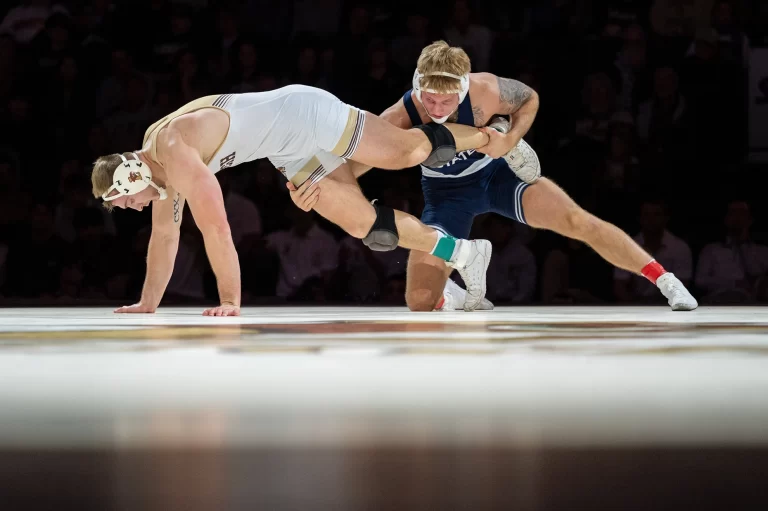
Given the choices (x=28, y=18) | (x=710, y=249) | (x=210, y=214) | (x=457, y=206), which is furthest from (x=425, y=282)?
(x=28, y=18)

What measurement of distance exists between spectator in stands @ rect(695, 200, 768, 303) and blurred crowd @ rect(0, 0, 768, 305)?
11 mm

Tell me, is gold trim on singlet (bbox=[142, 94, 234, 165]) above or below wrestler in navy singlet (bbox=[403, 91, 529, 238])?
above

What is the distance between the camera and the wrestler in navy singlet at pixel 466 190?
3.21 m

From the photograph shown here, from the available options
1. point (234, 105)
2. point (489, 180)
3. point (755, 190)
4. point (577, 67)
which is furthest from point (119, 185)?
point (755, 190)

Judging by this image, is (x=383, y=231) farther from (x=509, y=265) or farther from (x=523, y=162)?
(x=509, y=265)

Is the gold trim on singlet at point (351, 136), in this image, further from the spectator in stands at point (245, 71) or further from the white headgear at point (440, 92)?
the spectator in stands at point (245, 71)

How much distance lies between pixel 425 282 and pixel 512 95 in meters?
0.73

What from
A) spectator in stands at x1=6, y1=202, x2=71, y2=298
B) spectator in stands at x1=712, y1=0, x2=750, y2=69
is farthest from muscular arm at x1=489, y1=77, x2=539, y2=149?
spectator in stands at x1=6, y1=202, x2=71, y2=298

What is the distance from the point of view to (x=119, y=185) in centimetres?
246

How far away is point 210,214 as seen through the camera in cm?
230

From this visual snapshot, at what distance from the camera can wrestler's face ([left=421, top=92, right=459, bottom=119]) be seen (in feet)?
8.91

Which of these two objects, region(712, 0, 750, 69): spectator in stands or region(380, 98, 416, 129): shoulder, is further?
region(712, 0, 750, 69): spectator in stands

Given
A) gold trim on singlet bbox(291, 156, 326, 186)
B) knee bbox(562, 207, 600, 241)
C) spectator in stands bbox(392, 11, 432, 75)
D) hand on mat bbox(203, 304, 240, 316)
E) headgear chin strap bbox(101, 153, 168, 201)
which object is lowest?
hand on mat bbox(203, 304, 240, 316)

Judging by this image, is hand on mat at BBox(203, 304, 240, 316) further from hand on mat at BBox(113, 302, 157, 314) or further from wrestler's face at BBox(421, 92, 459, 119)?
wrestler's face at BBox(421, 92, 459, 119)
